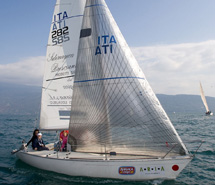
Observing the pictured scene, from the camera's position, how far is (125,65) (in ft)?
23.7

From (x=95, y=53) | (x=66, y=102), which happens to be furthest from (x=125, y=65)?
(x=66, y=102)

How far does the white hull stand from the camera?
633 cm

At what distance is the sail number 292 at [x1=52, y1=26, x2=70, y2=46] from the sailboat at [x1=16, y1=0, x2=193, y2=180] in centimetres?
193

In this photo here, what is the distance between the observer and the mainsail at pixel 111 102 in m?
6.83

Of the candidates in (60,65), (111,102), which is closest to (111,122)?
(111,102)

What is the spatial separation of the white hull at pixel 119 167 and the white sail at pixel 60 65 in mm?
2879

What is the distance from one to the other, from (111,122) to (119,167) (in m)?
1.70

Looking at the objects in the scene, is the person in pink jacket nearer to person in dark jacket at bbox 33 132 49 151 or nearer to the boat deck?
the boat deck

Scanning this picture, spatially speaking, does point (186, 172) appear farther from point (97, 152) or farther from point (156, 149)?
point (97, 152)

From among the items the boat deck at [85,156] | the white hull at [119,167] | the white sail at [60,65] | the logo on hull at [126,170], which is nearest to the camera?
the white hull at [119,167]

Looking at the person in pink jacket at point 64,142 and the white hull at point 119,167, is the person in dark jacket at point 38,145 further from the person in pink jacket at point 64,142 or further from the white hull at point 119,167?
the white hull at point 119,167

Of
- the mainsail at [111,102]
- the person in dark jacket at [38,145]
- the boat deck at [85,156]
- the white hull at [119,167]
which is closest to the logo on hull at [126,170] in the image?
the white hull at [119,167]

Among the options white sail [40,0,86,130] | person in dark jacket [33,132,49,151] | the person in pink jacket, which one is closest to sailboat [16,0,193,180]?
the person in pink jacket

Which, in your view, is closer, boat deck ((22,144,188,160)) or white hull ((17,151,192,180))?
white hull ((17,151,192,180))
